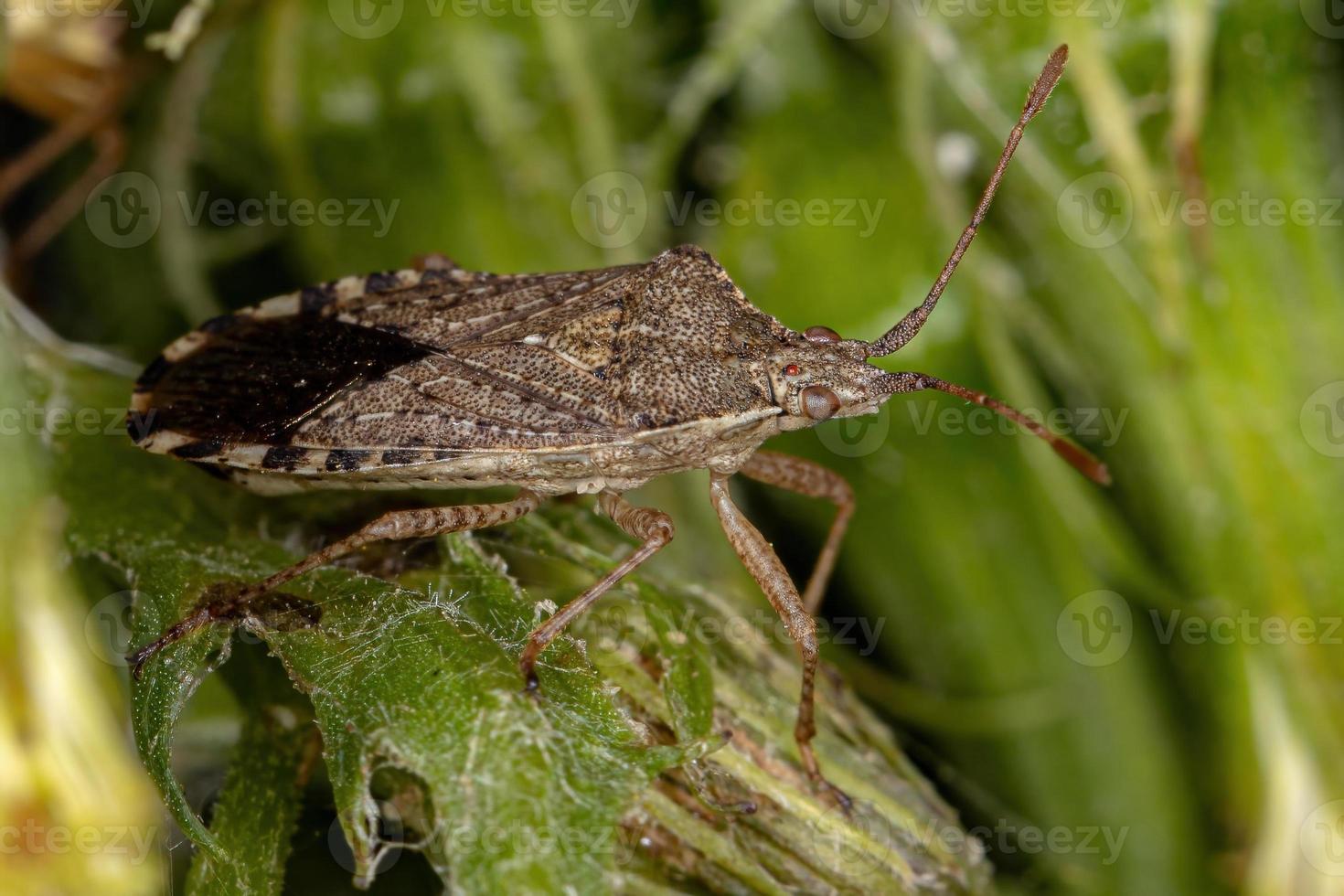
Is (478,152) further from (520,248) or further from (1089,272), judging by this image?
(1089,272)

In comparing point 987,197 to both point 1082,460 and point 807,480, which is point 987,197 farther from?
point 807,480

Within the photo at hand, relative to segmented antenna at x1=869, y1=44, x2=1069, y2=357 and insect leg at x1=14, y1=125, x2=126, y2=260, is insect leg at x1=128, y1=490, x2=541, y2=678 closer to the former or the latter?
segmented antenna at x1=869, y1=44, x2=1069, y2=357

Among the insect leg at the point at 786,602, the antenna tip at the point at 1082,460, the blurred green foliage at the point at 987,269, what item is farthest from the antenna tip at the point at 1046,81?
the insect leg at the point at 786,602

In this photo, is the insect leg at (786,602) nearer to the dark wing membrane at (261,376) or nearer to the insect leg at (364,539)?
the insect leg at (364,539)

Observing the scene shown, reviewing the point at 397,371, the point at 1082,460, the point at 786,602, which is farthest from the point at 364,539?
the point at 1082,460

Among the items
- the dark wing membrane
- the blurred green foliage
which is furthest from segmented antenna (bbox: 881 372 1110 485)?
the dark wing membrane

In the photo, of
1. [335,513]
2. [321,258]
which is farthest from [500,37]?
[335,513]
